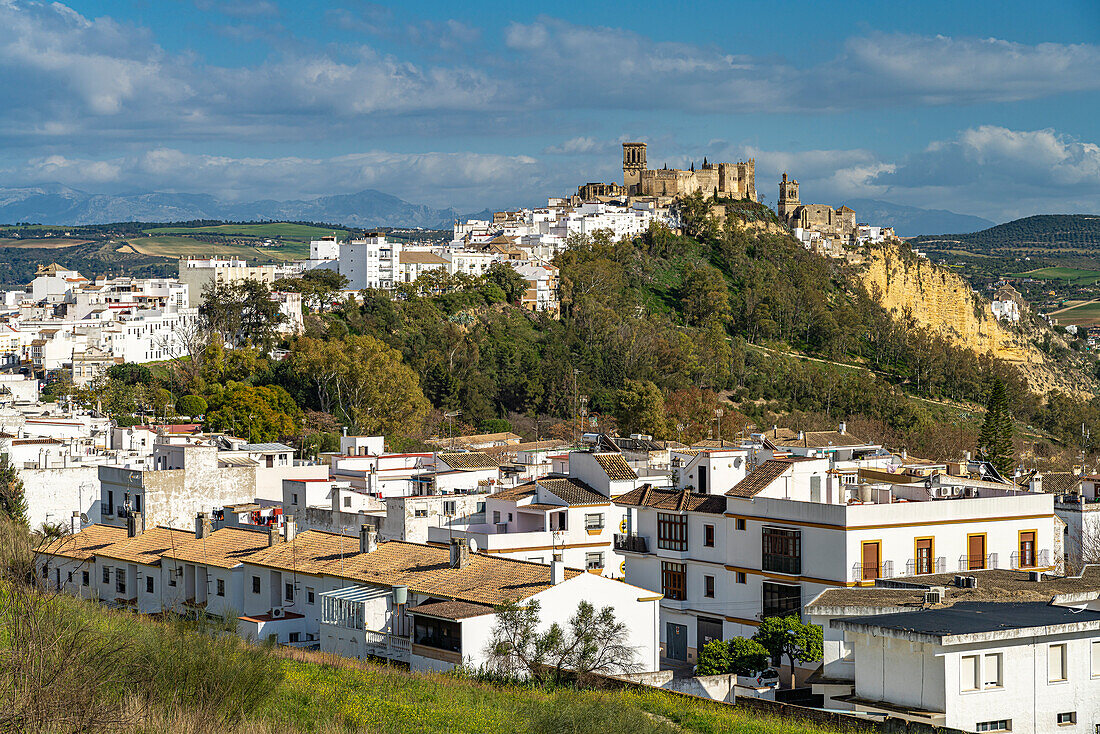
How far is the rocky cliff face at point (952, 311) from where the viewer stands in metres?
Answer: 111

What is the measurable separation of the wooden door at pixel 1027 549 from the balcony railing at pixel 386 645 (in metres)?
12.2

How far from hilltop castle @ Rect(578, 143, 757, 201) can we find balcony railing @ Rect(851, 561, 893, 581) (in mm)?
86251

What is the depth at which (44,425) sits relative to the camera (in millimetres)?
49562

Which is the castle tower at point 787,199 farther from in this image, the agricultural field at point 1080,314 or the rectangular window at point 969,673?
the rectangular window at point 969,673

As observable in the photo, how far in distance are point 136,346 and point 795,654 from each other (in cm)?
5391

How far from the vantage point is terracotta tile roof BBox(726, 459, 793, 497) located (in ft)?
85.3

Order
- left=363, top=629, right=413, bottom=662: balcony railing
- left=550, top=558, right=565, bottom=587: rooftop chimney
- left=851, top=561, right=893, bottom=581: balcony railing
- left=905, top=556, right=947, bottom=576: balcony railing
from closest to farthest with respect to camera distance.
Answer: left=363, top=629, right=413, bottom=662: balcony railing
left=550, top=558, right=565, bottom=587: rooftop chimney
left=851, top=561, right=893, bottom=581: balcony railing
left=905, top=556, right=947, bottom=576: balcony railing

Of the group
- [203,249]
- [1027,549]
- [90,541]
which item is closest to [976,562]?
[1027,549]

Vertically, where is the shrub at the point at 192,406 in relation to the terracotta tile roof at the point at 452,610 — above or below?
above

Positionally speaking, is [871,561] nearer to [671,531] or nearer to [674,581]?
[674,581]

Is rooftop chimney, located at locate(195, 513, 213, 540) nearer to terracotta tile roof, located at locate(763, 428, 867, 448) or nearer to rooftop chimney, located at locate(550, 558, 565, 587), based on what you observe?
rooftop chimney, located at locate(550, 558, 565, 587)

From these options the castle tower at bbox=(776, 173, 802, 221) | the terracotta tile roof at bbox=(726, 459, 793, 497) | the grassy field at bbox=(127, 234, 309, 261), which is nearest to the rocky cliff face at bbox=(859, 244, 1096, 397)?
the castle tower at bbox=(776, 173, 802, 221)

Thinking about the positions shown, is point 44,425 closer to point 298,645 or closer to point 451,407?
point 451,407

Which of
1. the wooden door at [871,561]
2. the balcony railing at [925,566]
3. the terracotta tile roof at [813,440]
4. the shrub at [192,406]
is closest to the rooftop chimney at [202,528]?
the wooden door at [871,561]
